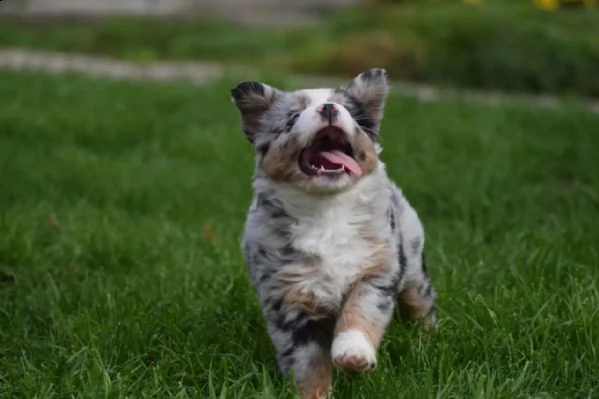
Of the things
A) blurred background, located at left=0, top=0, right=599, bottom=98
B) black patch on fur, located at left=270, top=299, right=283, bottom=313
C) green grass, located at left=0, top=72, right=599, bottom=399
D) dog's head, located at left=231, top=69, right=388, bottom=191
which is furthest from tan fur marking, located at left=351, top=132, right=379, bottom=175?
blurred background, located at left=0, top=0, right=599, bottom=98

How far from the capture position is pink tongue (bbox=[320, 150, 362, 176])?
3.11 metres

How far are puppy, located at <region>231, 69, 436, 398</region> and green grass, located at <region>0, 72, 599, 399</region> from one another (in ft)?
0.54

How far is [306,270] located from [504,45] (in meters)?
8.19

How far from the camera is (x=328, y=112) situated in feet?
9.89

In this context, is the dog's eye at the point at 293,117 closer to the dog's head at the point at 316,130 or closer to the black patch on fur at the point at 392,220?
the dog's head at the point at 316,130

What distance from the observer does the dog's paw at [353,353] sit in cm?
290

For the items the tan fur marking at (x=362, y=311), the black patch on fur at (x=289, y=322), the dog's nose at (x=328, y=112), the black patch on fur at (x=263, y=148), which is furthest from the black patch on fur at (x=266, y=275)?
the dog's nose at (x=328, y=112)

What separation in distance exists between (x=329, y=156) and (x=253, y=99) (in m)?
0.32

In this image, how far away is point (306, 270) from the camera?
311cm

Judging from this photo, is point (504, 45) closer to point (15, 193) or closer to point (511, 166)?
point (511, 166)

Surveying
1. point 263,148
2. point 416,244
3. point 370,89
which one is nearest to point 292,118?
point 263,148

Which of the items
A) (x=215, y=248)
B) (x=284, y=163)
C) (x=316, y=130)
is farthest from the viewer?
(x=215, y=248)

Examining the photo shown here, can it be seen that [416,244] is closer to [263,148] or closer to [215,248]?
[263,148]

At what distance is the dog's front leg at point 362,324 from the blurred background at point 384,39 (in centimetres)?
718
